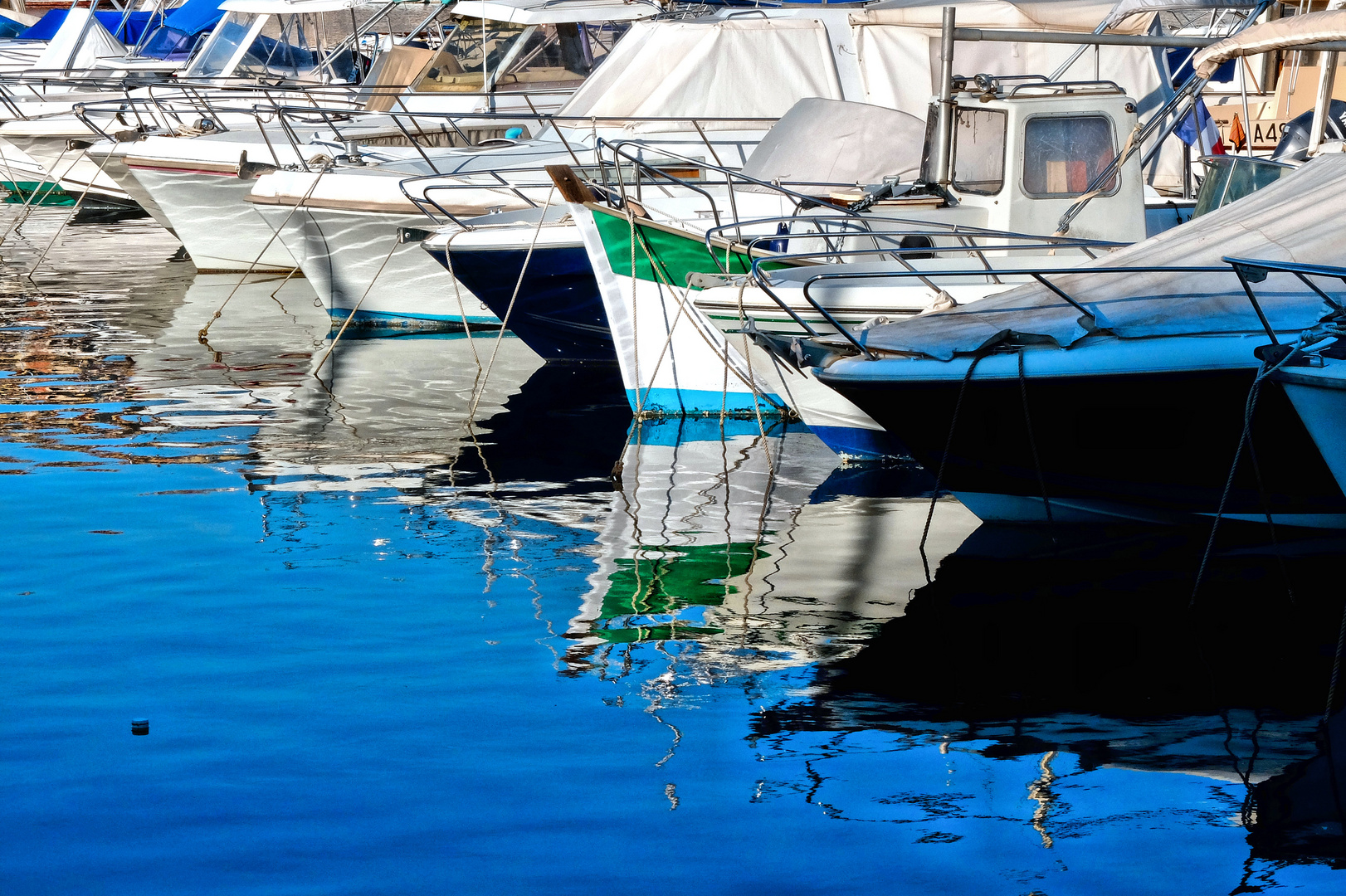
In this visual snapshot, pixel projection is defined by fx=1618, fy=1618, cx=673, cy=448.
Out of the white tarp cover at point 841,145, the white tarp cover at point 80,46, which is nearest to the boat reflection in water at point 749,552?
the white tarp cover at point 841,145

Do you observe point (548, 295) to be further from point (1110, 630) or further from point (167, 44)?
point (167, 44)

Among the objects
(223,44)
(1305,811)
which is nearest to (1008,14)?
(1305,811)

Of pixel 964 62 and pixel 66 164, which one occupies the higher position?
pixel 66 164

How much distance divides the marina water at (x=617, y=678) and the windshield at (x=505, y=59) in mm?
7707

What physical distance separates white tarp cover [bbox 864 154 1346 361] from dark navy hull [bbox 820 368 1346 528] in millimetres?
213

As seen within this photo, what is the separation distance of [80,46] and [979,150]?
20.6m

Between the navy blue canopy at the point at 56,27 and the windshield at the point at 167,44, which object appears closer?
the windshield at the point at 167,44

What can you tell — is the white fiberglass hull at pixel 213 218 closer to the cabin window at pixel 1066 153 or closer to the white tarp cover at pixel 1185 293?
the cabin window at pixel 1066 153

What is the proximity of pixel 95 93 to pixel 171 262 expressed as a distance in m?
5.01

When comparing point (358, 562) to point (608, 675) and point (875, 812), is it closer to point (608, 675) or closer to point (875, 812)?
point (608, 675)

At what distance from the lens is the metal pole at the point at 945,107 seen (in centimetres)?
985

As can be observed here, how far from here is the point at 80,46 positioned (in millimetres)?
26297

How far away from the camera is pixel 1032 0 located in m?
14.1

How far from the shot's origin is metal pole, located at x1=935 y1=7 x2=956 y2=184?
32.3 ft
